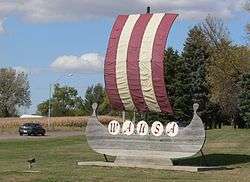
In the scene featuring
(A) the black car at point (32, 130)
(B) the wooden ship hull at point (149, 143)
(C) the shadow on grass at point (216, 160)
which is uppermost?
(B) the wooden ship hull at point (149, 143)

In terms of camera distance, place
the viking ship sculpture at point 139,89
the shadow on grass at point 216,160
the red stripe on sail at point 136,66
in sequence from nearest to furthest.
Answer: the viking ship sculpture at point 139,89 → the red stripe on sail at point 136,66 → the shadow on grass at point 216,160

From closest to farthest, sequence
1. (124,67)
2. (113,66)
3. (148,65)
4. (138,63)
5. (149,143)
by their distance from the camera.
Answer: (149,143), (148,65), (138,63), (124,67), (113,66)

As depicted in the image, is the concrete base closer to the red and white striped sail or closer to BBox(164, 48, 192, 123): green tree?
the red and white striped sail

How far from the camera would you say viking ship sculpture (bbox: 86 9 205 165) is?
22.5 m

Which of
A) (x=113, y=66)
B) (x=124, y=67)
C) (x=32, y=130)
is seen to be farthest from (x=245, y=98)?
(x=124, y=67)

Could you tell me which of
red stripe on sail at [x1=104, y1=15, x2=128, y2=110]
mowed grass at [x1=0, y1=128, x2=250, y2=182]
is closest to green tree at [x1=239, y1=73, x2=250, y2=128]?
mowed grass at [x1=0, y1=128, x2=250, y2=182]

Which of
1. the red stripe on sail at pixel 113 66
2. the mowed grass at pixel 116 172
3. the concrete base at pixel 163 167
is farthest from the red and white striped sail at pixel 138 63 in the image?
the mowed grass at pixel 116 172

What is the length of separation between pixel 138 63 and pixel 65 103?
128 m

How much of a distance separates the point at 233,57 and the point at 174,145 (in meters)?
34.4

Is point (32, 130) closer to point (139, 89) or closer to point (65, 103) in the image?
point (139, 89)

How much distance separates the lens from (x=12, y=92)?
137 metres

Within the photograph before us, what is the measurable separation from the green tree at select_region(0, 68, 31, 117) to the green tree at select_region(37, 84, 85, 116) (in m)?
7.89

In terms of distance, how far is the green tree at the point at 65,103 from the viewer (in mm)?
146125

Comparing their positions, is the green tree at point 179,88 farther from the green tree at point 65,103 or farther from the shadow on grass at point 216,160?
→ the green tree at point 65,103
